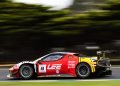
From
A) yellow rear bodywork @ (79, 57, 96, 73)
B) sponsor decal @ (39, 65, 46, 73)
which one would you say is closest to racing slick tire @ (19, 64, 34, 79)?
sponsor decal @ (39, 65, 46, 73)

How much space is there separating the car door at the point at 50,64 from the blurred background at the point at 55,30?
10.6 metres

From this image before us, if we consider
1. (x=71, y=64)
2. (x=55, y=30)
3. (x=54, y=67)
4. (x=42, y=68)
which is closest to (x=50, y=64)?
(x=54, y=67)

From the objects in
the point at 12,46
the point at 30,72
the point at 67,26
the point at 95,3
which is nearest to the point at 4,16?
the point at 12,46

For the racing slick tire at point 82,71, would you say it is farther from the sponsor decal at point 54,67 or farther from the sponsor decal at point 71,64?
the sponsor decal at point 54,67

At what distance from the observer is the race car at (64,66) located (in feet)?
50.9

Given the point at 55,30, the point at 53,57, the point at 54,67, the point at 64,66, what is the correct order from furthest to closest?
1. the point at 55,30
2. the point at 53,57
3. the point at 54,67
4. the point at 64,66

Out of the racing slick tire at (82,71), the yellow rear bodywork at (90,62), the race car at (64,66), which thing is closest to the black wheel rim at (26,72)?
the race car at (64,66)

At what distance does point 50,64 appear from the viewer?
16078 mm

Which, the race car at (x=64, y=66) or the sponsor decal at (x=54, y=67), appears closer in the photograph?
the race car at (x=64, y=66)

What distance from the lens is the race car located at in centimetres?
1552

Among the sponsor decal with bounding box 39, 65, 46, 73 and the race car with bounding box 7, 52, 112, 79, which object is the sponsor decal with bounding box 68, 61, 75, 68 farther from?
the sponsor decal with bounding box 39, 65, 46, 73

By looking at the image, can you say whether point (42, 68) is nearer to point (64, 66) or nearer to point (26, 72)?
point (26, 72)

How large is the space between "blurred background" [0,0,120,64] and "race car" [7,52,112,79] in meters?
10.5

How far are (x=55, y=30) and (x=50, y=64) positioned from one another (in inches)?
441
